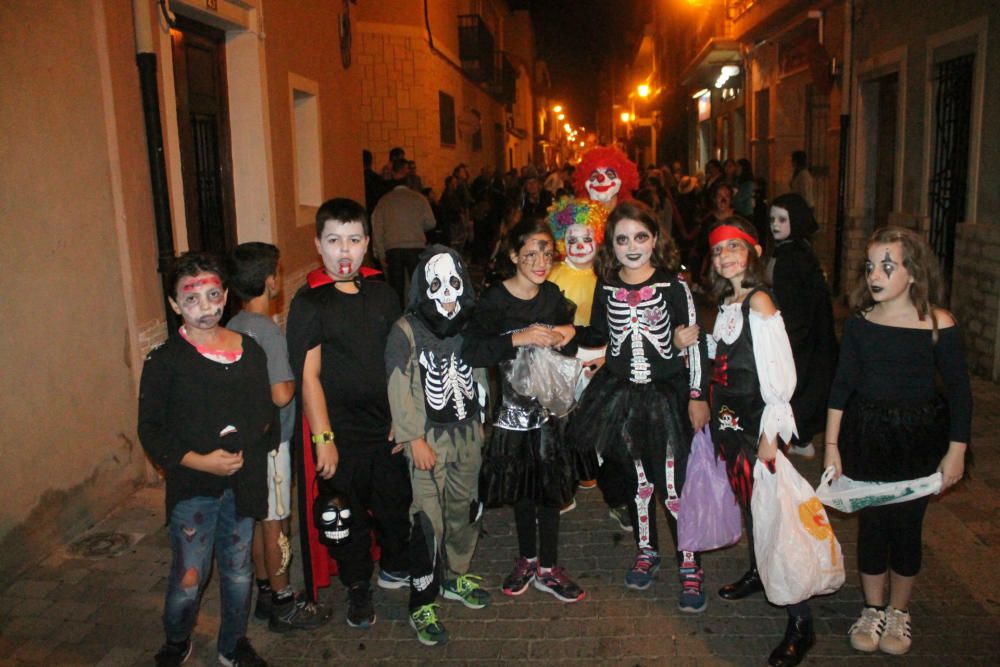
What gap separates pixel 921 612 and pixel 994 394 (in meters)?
4.06

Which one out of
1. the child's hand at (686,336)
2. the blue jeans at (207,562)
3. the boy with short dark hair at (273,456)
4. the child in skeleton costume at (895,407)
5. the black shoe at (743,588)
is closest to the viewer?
the blue jeans at (207,562)

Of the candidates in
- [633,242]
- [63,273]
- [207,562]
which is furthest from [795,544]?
[63,273]

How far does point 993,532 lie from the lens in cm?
461

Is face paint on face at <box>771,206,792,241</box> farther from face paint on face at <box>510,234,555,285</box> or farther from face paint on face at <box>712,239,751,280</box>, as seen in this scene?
face paint on face at <box>510,234,555,285</box>

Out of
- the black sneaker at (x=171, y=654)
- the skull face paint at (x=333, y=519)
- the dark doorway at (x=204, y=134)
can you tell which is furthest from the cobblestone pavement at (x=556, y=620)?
the dark doorway at (x=204, y=134)

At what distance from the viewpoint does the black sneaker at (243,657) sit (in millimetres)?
3488

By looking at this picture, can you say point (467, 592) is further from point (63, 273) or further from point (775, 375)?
point (63, 273)

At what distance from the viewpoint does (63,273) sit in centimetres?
462

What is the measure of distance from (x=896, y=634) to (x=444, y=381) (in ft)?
7.25

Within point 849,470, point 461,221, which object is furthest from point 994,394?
point 461,221

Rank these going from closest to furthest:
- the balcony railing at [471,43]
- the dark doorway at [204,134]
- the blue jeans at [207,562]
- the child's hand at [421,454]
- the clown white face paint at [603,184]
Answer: the blue jeans at [207,562] < the child's hand at [421,454] < the clown white face paint at [603,184] < the dark doorway at [204,134] < the balcony railing at [471,43]

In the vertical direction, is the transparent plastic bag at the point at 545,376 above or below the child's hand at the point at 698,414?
above

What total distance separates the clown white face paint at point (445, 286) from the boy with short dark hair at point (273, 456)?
0.69 metres

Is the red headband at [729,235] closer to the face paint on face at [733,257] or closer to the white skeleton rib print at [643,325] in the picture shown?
the face paint on face at [733,257]
